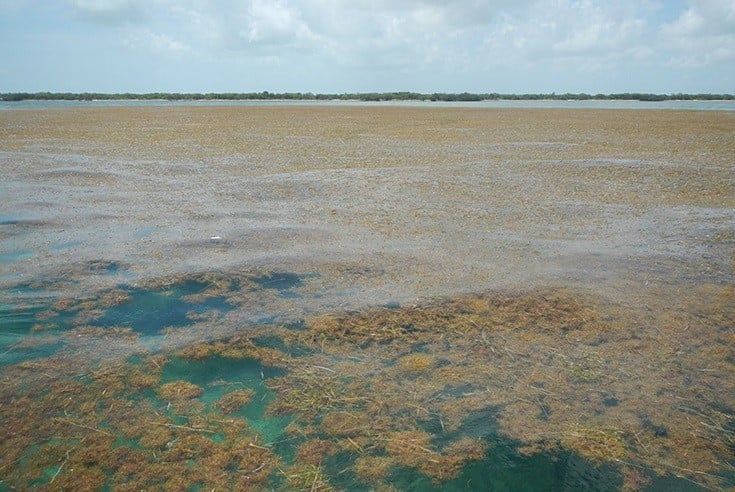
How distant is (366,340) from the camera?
533cm

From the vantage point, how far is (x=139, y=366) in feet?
15.8

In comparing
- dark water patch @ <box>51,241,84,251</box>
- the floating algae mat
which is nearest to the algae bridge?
the floating algae mat

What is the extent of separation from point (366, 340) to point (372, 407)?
3.78ft

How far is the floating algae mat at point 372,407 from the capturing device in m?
3.55

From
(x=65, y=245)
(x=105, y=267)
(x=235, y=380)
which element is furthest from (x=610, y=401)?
(x=65, y=245)

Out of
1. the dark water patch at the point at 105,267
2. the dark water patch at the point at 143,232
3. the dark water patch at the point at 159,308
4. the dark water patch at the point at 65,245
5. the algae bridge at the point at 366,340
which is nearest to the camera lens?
the algae bridge at the point at 366,340

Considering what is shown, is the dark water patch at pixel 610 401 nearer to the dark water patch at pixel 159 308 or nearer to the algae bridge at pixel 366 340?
the algae bridge at pixel 366 340

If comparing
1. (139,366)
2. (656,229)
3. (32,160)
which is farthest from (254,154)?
(139,366)

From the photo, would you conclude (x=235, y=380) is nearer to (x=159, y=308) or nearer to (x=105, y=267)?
(x=159, y=308)

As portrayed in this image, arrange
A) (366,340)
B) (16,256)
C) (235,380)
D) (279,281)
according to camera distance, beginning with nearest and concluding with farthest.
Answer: (235,380) → (366,340) → (279,281) → (16,256)

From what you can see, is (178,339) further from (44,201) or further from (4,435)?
(44,201)

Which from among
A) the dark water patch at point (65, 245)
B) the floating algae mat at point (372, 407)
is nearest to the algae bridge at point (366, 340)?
the floating algae mat at point (372, 407)

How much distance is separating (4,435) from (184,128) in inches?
1185

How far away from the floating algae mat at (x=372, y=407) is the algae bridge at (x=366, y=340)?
0.8 inches
